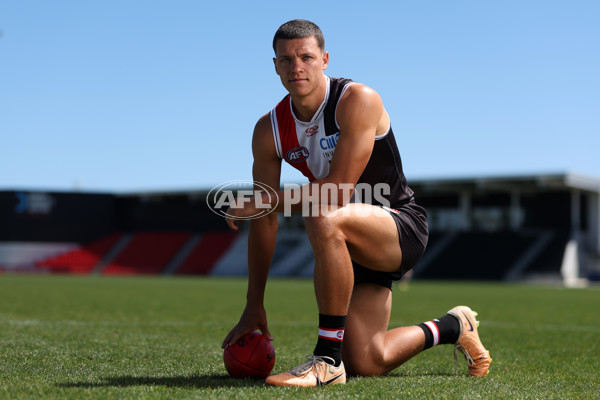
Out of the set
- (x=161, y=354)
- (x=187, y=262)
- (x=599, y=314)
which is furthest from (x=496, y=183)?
(x=161, y=354)

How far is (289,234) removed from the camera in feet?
152

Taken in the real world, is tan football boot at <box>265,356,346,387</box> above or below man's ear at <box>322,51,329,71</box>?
below

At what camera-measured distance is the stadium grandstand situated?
37.1 meters

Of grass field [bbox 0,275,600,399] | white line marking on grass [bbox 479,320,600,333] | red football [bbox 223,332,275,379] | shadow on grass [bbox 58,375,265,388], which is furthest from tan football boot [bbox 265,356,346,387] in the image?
white line marking on grass [bbox 479,320,600,333]

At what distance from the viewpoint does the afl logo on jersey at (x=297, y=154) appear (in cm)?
411

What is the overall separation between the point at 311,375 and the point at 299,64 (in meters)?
1.67

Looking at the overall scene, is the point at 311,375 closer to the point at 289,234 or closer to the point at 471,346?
the point at 471,346

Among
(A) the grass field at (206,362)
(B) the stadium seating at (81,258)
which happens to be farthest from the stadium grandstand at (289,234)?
(A) the grass field at (206,362)

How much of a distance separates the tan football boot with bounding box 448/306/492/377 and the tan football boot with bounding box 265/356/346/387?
Answer: 1118 millimetres

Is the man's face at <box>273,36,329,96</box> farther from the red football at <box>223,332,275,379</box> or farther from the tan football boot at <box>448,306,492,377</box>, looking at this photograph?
the tan football boot at <box>448,306,492,377</box>

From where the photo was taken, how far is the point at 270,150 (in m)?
4.23

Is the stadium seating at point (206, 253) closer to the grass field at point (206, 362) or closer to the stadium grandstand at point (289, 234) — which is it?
the stadium grandstand at point (289, 234)

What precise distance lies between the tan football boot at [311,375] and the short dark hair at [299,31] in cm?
174

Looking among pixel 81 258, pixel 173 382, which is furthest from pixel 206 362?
pixel 81 258
